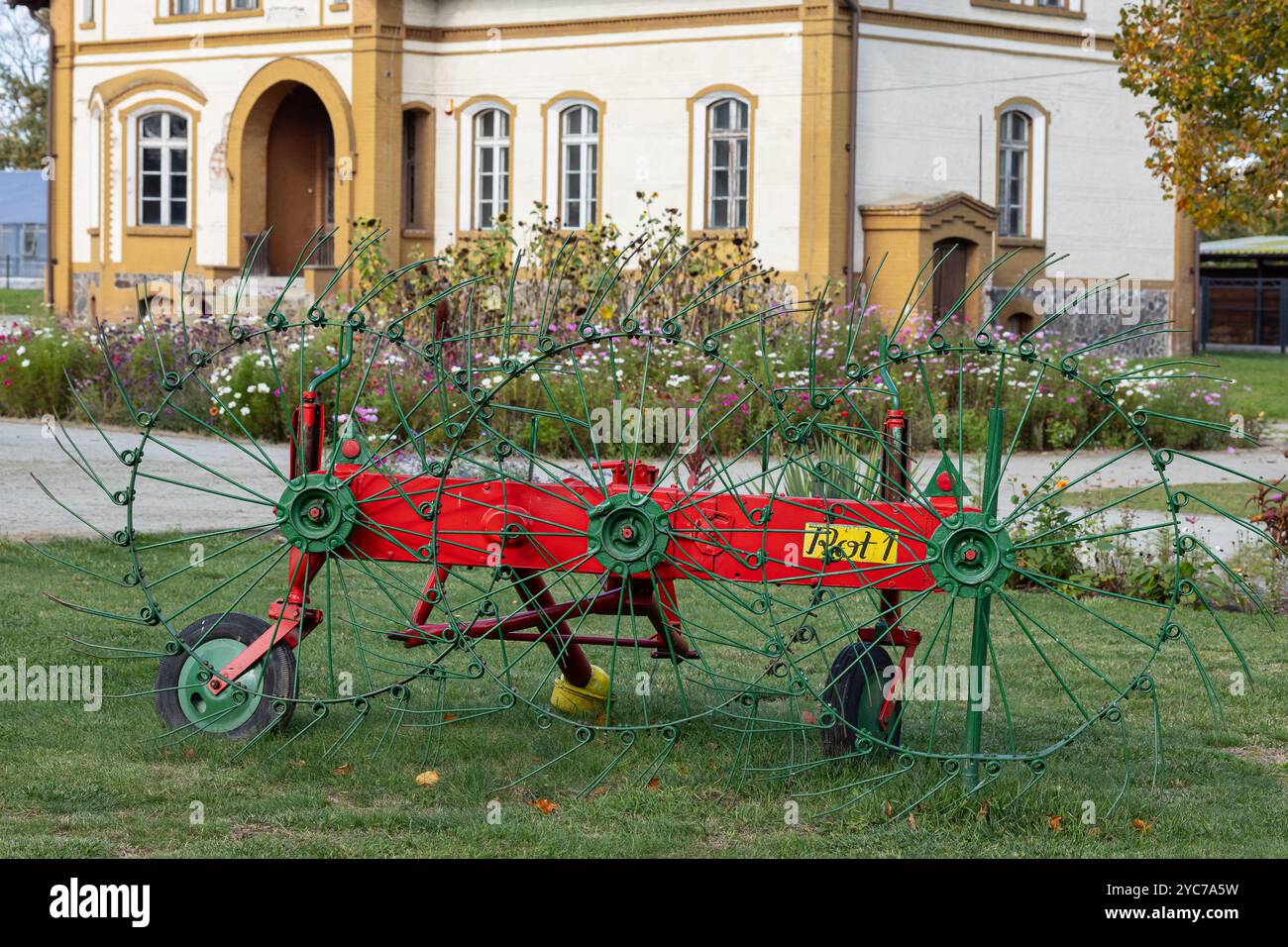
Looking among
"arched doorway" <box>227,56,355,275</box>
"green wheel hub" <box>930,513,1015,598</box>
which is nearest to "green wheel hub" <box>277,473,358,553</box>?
"green wheel hub" <box>930,513,1015,598</box>

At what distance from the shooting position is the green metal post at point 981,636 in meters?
5.34

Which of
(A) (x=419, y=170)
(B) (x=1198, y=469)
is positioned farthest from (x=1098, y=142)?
(B) (x=1198, y=469)

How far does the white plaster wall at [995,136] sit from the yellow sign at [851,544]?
21113 millimetres

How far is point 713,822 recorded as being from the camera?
17.9 feet

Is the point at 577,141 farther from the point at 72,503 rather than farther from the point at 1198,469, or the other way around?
the point at 72,503

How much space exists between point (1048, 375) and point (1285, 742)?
38.2 ft

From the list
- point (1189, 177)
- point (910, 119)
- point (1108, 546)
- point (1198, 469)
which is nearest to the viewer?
point (1108, 546)

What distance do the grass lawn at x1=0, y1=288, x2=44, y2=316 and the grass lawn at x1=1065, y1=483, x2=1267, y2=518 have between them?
2697 cm

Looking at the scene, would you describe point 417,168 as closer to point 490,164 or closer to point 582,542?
point 490,164

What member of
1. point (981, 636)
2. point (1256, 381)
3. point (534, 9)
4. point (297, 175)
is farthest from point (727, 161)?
point (981, 636)

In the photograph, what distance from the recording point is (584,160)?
28.2 meters

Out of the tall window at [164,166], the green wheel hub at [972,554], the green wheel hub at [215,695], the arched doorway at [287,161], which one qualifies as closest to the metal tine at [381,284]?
the green wheel hub at [215,695]

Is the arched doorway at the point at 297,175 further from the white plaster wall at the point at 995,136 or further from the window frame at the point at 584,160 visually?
the white plaster wall at the point at 995,136

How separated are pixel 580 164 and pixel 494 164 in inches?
67.6
